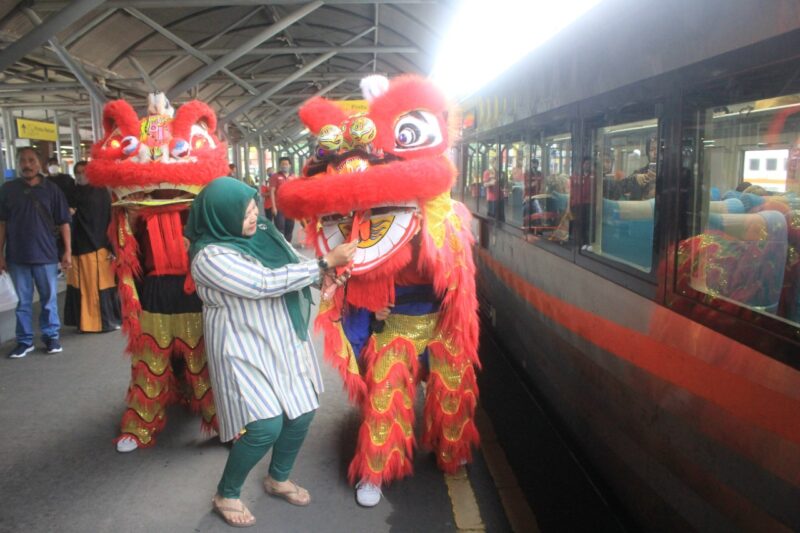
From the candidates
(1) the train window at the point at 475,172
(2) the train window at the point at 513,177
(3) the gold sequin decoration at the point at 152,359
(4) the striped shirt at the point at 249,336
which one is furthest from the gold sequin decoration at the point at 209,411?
(1) the train window at the point at 475,172

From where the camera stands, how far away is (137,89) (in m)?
13.0

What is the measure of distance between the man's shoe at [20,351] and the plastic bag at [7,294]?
1.32 feet

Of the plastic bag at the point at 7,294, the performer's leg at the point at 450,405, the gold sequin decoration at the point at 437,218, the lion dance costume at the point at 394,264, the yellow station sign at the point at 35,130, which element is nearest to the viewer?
the lion dance costume at the point at 394,264

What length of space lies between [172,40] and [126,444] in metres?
9.65

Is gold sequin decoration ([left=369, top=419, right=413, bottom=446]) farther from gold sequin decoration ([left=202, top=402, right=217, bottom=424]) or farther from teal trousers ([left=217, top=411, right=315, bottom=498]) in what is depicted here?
gold sequin decoration ([left=202, top=402, right=217, bottom=424])

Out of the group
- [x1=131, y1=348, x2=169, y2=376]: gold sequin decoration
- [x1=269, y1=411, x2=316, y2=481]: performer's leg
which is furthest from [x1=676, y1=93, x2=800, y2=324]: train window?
[x1=131, y1=348, x2=169, y2=376]: gold sequin decoration

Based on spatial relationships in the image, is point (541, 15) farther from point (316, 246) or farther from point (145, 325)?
point (145, 325)

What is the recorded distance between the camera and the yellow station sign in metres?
15.8

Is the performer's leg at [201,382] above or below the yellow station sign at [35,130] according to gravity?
below

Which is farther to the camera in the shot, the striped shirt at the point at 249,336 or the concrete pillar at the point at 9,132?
the concrete pillar at the point at 9,132

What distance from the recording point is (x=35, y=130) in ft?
54.7

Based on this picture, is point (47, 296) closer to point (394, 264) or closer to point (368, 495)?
point (368, 495)

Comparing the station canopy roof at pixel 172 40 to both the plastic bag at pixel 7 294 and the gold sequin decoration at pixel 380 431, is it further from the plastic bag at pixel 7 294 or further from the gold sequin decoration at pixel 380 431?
the gold sequin decoration at pixel 380 431

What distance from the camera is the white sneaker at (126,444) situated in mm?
3803
